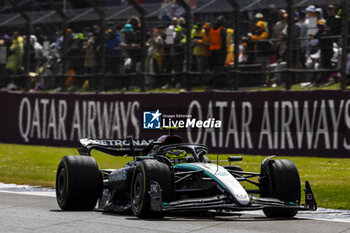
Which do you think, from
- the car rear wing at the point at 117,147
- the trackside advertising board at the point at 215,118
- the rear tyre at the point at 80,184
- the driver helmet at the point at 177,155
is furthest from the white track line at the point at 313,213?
the trackside advertising board at the point at 215,118

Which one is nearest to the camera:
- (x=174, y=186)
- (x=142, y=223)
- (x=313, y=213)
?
(x=142, y=223)

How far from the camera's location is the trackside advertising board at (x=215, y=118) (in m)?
16.3

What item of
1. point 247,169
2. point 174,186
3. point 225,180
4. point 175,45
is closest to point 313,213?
point 225,180

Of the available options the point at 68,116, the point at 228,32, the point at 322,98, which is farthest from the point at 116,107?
the point at 322,98

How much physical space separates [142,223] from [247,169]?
7.08m

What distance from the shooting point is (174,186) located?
886 centimetres

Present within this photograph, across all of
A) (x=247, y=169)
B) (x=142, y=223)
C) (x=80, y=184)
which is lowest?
(x=247, y=169)

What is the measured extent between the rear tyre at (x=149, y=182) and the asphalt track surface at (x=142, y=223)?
14cm

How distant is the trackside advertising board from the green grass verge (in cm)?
44

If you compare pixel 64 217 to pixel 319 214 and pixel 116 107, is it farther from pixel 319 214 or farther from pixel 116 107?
pixel 116 107

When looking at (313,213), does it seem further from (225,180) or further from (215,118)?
(215,118)

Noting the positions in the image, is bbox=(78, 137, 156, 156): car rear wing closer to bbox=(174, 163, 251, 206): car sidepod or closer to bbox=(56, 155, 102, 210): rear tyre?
bbox=(56, 155, 102, 210): rear tyre

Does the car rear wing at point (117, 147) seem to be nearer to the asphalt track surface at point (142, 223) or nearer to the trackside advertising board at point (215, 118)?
the asphalt track surface at point (142, 223)

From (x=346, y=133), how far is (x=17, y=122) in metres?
11.0
